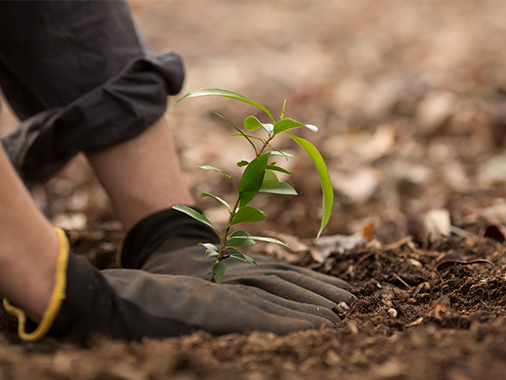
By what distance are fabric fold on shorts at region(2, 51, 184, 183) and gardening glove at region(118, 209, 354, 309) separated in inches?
10.0

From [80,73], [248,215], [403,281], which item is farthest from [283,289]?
[80,73]

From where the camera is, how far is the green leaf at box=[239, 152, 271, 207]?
776 mm

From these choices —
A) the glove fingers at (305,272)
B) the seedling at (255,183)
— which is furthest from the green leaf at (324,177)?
the glove fingers at (305,272)

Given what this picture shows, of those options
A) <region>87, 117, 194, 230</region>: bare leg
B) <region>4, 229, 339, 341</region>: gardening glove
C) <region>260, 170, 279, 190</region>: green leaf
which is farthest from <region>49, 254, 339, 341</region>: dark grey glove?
<region>87, 117, 194, 230</region>: bare leg

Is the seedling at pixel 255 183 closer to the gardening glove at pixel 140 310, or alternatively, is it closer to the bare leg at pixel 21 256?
the gardening glove at pixel 140 310

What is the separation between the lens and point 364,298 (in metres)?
0.88

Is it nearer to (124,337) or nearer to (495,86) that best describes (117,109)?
(124,337)

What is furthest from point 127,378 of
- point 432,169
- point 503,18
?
point 503,18

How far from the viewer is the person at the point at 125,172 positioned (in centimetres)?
71

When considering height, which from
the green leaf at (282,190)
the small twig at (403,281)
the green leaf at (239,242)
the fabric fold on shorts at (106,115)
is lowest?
the small twig at (403,281)

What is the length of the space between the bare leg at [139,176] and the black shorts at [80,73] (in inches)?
1.4

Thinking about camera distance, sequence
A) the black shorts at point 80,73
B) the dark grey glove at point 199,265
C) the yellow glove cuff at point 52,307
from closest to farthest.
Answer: the yellow glove cuff at point 52,307, the dark grey glove at point 199,265, the black shorts at point 80,73

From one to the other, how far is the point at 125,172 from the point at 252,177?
0.51m

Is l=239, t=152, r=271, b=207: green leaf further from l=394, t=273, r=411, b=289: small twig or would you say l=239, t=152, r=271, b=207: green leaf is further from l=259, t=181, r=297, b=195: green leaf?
l=394, t=273, r=411, b=289: small twig
